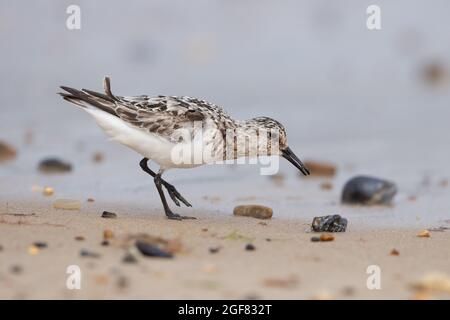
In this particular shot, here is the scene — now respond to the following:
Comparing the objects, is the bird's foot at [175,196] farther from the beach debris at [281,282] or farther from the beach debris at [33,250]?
the beach debris at [281,282]

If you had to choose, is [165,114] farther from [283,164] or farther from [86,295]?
[283,164]

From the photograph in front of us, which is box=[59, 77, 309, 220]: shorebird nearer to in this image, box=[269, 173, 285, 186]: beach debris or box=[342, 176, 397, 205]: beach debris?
box=[342, 176, 397, 205]: beach debris

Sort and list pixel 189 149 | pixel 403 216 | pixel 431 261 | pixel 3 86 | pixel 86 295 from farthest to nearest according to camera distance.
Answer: pixel 3 86 < pixel 403 216 < pixel 189 149 < pixel 431 261 < pixel 86 295

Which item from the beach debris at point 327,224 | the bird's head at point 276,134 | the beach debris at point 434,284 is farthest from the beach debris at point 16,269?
the bird's head at point 276,134

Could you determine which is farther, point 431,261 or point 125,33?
point 125,33

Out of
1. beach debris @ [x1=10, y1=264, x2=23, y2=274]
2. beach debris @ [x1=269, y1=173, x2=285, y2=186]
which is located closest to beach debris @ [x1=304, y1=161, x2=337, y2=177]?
beach debris @ [x1=269, y1=173, x2=285, y2=186]

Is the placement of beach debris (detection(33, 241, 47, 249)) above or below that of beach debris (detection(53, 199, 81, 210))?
below

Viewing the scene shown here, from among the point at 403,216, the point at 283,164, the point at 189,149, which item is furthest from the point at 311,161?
the point at 189,149
